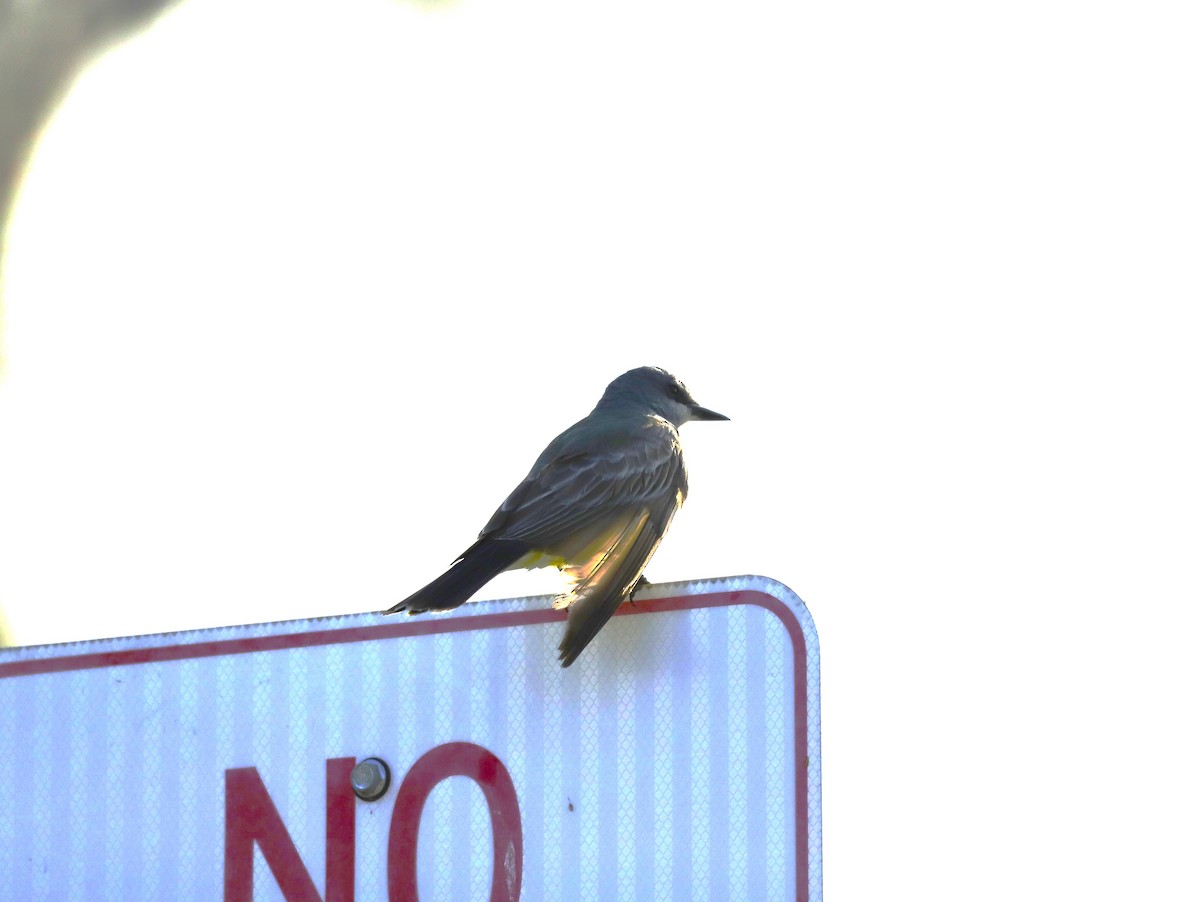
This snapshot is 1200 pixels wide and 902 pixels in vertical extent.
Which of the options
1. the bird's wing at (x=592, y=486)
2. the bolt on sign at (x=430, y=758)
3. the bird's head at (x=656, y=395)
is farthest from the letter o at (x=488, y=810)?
the bird's head at (x=656, y=395)

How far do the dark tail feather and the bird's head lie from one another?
6.69 feet

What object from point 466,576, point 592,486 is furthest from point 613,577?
point 592,486

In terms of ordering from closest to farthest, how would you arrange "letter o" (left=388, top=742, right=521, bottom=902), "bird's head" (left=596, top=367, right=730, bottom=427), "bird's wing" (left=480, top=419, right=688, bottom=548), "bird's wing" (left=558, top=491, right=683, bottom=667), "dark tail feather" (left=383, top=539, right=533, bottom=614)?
"letter o" (left=388, top=742, right=521, bottom=902) → "bird's wing" (left=558, top=491, right=683, bottom=667) → "dark tail feather" (left=383, top=539, right=533, bottom=614) → "bird's wing" (left=480, top=419, right=688, bottom=548) → "bird's head" (left=596, top=367, right=730, bottom=427)

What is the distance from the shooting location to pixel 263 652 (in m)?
2.94

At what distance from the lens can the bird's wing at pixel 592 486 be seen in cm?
396

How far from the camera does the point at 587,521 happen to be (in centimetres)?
405

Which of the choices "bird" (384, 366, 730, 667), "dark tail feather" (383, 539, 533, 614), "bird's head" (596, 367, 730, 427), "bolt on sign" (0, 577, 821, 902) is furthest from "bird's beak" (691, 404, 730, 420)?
"bolt on sign" (0, 577, 821, 902)

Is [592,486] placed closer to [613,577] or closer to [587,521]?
[587,521]

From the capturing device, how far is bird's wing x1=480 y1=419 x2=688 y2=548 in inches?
156

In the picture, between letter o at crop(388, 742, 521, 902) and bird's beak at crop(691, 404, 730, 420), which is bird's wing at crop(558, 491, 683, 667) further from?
bird's beak at crop(691, 404, 730, 420)

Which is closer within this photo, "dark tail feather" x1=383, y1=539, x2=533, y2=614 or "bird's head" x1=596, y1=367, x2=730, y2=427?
"dark tail feather" x1=383, y1=539, x2=533, y2=614

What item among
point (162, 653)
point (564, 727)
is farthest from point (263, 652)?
point (564, 727)

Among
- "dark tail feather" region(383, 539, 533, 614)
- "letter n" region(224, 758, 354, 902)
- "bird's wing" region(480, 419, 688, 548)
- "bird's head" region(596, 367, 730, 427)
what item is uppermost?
"bird's head" region(596, 367, 730, 427)

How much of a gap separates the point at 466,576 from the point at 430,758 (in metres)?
0.59
